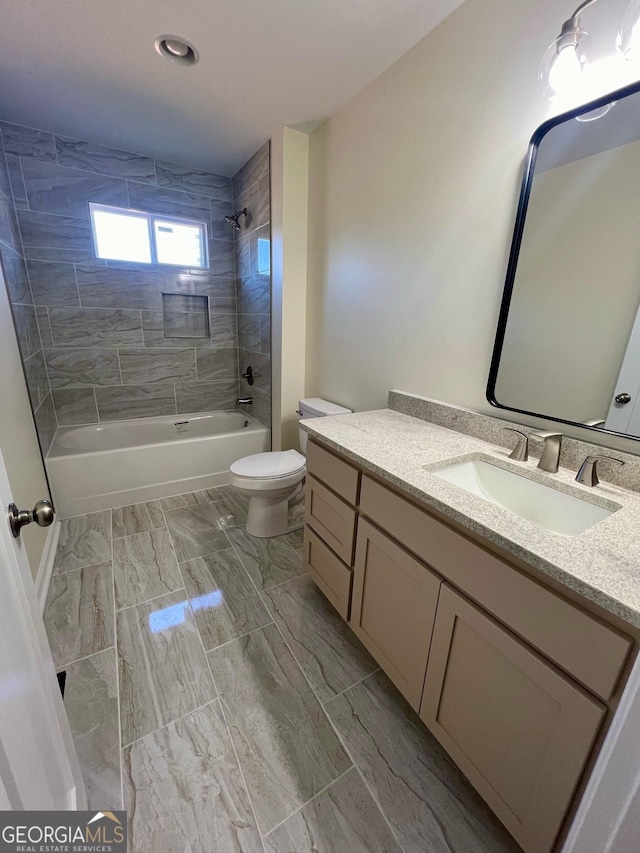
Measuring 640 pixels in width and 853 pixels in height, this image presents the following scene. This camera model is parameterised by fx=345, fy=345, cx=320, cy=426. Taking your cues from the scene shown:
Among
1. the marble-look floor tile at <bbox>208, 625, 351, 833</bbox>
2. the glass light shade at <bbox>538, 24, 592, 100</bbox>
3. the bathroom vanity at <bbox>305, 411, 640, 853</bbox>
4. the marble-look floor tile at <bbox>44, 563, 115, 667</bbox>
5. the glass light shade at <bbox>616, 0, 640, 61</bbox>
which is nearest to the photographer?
the bathroom vanity at <bbox>305, 411, 640, 853</bbox>

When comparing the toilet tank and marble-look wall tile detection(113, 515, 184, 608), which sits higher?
the toilet tank

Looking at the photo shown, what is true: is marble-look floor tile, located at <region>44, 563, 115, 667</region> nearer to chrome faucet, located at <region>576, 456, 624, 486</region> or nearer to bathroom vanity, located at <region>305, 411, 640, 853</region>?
bathroom vanity, located at <region>305, 411, 640, 853</region>

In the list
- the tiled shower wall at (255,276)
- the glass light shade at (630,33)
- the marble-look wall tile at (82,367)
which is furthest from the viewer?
the marble-look wall tile at (82,367)

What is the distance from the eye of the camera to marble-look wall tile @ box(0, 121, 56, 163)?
2.26 m

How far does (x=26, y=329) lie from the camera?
7.24 ft

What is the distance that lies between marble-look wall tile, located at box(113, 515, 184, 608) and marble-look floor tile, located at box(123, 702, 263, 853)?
680 millimetres

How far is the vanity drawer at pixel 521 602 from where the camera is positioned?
0.62 metres

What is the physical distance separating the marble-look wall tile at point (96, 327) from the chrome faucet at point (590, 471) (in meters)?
3.11

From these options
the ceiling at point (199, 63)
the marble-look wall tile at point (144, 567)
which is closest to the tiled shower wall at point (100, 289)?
the ceiling at point (199, 63)

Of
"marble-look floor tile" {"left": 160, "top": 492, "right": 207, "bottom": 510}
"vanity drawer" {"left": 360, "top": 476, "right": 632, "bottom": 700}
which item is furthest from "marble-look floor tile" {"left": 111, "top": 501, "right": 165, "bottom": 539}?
"vanity drawer" {"left": 360, "top": 476, "right": 632, "bottom": 700}

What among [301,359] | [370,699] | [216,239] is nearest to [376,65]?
[301,359]

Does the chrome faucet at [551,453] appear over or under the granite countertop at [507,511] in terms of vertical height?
over

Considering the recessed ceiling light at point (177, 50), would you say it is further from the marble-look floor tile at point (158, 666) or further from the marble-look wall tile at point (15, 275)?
the marble-look floor tile at point (158, 666)

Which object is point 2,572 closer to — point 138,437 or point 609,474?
point 609,474
